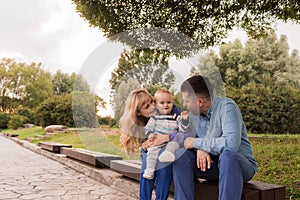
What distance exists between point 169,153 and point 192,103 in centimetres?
38

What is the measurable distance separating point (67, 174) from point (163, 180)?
262 cm

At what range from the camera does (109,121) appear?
108 inches

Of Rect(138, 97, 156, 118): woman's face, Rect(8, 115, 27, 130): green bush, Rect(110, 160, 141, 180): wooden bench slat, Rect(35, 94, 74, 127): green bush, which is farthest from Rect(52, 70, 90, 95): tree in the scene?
Rect(138, 97, 156, 118): woman's face

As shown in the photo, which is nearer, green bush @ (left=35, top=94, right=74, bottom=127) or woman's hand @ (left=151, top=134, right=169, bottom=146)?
woman's hand @ (left=151, top=134, right=169, bottom=146)

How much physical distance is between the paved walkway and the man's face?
1355 millimetres

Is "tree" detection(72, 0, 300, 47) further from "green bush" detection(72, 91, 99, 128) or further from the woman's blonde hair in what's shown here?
the woman's blonde hair

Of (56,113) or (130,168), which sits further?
(56,113)

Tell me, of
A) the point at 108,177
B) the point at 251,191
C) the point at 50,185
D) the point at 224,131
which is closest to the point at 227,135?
the point at 224,131

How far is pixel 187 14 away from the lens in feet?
16.7

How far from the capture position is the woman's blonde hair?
263 cm

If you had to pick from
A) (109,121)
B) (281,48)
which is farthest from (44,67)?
(109,121)

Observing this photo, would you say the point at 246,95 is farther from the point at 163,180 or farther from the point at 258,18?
the point at 163,180

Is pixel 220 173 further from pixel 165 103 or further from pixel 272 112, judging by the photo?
pixel 272 112

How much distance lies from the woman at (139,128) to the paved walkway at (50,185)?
72cm
